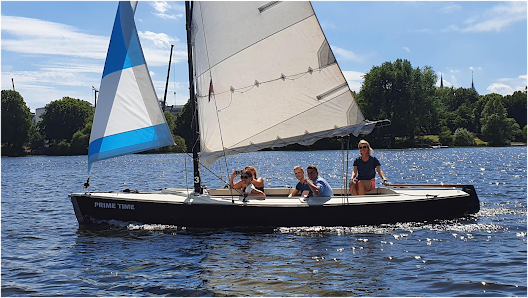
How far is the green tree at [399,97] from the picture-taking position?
7688 centimetres

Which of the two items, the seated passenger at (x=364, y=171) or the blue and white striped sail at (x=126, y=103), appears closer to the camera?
the blue and white striped sail at (x=126, y=103)

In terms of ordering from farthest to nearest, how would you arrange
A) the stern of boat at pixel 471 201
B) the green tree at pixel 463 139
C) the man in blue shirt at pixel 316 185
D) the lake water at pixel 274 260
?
the green tree at pixel 463 139
the stern of boat at pixel 471 201
the man in blue shirt at pixel 316 185
the lake water at pixel 274 260

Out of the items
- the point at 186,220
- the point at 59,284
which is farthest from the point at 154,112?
the point at 59,284

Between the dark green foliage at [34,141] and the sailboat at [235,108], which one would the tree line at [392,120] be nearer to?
the dark green foliage at [34,141]

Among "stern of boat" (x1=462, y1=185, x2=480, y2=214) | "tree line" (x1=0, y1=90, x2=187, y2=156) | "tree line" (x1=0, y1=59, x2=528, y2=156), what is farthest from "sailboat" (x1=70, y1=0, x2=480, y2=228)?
"tree line" (x1=0, y1=90, x2=187, y2=156)

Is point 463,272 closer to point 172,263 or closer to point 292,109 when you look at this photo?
point 172,263

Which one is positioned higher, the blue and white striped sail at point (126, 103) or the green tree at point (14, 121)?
the green tree at point (14, 121)

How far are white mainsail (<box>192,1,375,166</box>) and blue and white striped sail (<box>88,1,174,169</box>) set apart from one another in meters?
1.25

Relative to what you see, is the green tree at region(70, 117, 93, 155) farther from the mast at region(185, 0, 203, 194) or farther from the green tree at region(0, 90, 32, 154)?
the mast at region(185, 0, 203, 194)

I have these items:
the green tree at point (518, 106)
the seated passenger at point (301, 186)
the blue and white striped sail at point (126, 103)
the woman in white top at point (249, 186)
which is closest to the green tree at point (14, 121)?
the blue and white striped sail at point (126, 103)

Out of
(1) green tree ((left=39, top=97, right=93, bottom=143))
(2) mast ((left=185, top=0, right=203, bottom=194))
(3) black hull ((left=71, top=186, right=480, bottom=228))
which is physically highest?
(1) green tree ((left=39, top=97, right=93, bottom=143))

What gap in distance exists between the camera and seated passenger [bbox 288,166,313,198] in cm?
1337

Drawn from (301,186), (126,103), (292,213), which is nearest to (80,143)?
(126,103)

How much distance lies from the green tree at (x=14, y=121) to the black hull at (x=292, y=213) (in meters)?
88.4
